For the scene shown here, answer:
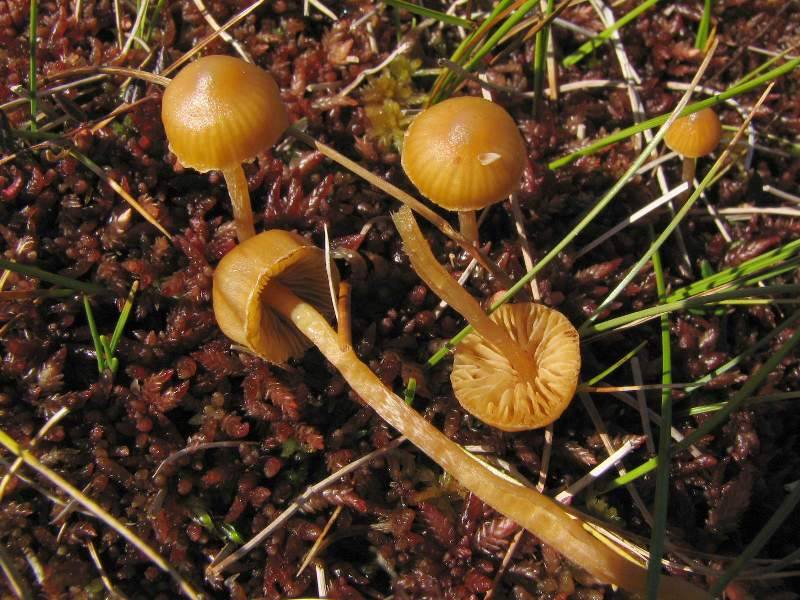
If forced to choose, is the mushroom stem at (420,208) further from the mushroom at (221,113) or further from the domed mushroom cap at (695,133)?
the domed mushroom cap at (695,133)

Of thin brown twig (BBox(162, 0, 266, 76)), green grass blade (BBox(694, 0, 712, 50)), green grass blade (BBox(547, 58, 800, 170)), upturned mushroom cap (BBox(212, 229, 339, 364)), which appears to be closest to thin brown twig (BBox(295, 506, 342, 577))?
upturned mushroom cap (BBox(212, 229, 339, 364))

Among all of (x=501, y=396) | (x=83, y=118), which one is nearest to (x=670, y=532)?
(x=501, y=396)

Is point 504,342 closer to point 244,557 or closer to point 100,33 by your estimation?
point 244,557

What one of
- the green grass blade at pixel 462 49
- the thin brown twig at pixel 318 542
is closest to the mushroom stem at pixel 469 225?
the green grass blade at pixel 462 49

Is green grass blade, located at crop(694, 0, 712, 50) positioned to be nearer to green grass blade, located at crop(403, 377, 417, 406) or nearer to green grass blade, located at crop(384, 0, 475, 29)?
green grass blade, located at crop(384, 0, 475, 29)

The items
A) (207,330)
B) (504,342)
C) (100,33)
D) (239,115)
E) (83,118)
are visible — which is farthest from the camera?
(100,33)
